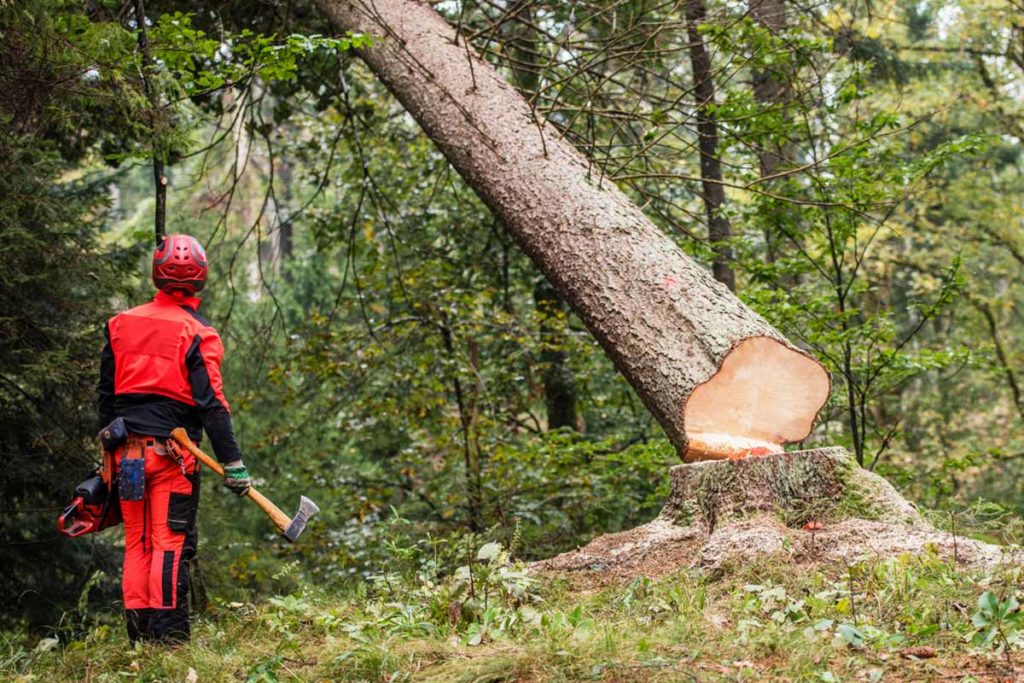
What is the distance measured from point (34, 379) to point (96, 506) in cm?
164

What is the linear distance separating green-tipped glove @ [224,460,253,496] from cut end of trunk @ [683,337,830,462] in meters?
2.21

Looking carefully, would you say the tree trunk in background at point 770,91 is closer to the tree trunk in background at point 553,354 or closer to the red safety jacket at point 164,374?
the tree trunk in background at point 553,354

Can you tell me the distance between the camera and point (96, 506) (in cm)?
446

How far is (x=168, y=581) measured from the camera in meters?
4.26

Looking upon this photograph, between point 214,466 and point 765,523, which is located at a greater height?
point 214,466

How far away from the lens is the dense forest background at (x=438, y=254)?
565cm

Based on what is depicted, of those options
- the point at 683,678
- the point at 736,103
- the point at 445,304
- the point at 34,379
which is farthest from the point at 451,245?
the point at 683,678

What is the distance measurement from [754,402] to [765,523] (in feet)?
2.43

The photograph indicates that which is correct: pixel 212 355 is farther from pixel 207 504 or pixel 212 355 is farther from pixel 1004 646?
pixel 1004 646

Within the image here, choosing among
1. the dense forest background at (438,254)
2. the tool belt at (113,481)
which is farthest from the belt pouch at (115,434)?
the dense forest background at (438,254)

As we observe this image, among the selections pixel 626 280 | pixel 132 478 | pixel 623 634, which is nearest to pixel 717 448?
pixel 626 280

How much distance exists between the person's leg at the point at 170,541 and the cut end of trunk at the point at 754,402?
251 centimetres

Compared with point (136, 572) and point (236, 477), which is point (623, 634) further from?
point (136, 572)

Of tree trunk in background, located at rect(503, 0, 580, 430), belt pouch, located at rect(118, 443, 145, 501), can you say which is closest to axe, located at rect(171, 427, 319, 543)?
belt pouch, located at rect(118, 443, 145, 501)
